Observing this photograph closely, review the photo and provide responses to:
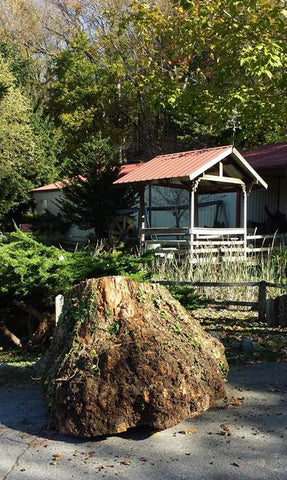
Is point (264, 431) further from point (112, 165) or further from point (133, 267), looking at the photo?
point (112, 165)

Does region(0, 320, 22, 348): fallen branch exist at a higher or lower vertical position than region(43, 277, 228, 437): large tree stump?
lower

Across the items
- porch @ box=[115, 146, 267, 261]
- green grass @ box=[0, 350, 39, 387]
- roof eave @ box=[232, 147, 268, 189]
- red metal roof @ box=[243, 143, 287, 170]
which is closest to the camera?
green grass @ box=[0, 350, 39, 387]

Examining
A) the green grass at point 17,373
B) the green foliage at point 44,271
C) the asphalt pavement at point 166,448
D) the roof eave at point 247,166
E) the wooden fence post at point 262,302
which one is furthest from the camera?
the roof eave at point 247,166

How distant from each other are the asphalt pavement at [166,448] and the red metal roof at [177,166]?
9661 millimetres

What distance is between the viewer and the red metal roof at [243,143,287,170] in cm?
1855

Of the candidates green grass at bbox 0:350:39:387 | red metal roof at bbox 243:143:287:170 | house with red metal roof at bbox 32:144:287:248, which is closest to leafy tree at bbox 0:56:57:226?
house with red metal roof at bbox 32:144:287:248

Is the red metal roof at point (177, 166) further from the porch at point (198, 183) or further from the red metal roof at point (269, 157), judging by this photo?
the red metal roof at point (269, 157)

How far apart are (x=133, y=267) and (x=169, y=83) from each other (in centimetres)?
385

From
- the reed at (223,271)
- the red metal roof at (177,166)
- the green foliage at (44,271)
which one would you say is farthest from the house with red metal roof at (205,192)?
the green foliage at (44,271)

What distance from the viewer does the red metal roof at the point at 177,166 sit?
13.7 metres

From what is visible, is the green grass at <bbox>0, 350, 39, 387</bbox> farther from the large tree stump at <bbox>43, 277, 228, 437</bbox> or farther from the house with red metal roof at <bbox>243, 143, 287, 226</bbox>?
the house with red metal roof at <bbox>243, 143, 287, 226</bbox>

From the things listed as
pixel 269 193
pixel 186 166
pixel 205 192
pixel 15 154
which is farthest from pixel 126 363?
pixel 15 154

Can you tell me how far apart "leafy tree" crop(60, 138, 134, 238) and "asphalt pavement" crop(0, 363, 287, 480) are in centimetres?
1322

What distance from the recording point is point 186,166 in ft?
46.4
